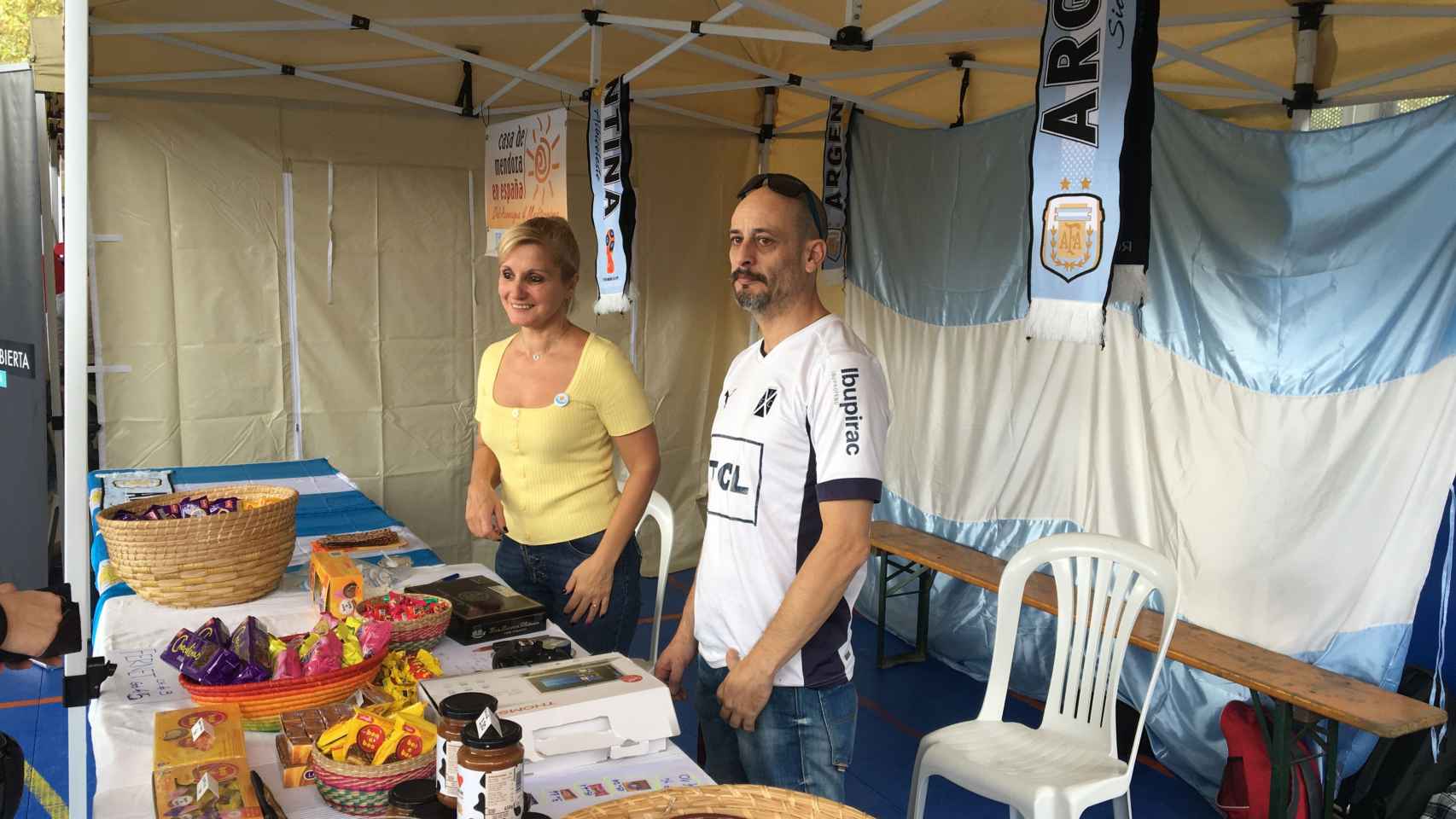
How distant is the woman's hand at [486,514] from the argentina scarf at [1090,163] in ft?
4.44

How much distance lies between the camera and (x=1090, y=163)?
2275 mm

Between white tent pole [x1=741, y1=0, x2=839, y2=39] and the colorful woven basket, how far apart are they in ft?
7.29

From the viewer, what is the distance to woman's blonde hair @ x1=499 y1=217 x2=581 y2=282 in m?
2.29

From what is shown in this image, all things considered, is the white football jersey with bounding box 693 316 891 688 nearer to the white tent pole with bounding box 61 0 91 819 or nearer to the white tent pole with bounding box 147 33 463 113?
the white tent pole with bounding box 61 0 91 819

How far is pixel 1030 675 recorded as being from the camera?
14.2 ft

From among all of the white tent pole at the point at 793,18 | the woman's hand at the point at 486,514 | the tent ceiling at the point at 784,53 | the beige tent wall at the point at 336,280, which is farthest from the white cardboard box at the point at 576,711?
the beige tent wall at the point at 336,280

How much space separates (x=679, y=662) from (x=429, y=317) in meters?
3.54

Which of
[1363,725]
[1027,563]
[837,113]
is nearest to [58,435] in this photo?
[837,113]

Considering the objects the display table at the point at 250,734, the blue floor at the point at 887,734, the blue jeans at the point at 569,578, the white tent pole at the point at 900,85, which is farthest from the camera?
the white tent pole at the point at 900,85

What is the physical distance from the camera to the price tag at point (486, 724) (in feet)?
3.67

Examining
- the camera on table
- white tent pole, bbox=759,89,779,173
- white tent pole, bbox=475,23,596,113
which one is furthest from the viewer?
white tent pole, bbox=759,89,779,173

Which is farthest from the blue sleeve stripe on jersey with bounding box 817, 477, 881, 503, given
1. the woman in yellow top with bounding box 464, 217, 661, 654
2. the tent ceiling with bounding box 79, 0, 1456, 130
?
the tent ceiling with bounding box 79, 0, 1456, 130

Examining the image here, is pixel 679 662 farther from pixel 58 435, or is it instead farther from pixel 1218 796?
pixel 58 435

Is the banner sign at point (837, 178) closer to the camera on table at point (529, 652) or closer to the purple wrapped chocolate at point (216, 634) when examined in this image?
the camera on table at point (529, 652)
